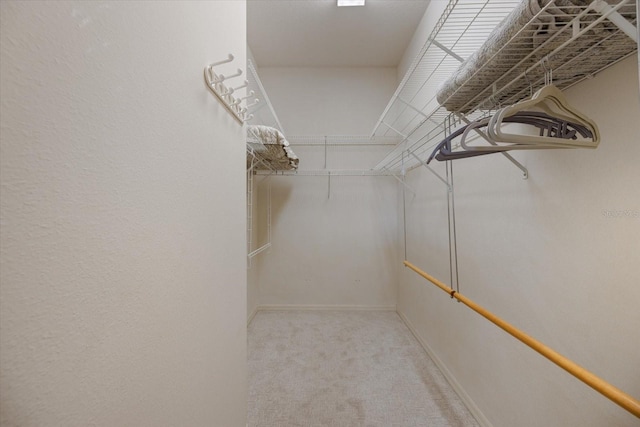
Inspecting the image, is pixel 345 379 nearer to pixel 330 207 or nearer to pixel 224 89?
pixel 330 207

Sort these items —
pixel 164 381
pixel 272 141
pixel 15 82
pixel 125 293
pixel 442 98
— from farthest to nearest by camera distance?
pixel 272 141 < pixel 442 98 < pixel 164 381 < pixel 125 293 < pixel 15 82

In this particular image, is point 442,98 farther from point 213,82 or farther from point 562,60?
point 213,82

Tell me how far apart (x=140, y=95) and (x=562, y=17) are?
2.97 ft

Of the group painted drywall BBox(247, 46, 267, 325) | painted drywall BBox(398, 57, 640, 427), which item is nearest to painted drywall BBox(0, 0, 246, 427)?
painted drywall BBox(398, 57, 640, 427)

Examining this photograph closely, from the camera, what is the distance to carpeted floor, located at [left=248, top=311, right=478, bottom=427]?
1329 mm

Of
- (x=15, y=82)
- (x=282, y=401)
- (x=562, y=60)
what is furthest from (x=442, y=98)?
(x=282, y=401)

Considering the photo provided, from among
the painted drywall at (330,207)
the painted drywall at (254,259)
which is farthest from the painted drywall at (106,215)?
the painted drywall at (330,207)

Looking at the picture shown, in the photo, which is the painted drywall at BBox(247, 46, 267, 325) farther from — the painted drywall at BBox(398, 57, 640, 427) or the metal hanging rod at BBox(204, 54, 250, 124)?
the painted drywall at BBox(398, 57, 640, 427)

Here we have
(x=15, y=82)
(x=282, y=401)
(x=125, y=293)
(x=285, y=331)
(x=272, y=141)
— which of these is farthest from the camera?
(x=285, y=331)

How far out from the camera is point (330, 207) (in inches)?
110

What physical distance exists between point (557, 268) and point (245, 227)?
1240mm

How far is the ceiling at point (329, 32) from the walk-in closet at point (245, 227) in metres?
0.03

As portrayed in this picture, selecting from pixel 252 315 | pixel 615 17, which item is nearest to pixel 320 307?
pixel 252 315

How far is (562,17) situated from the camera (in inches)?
21.1
